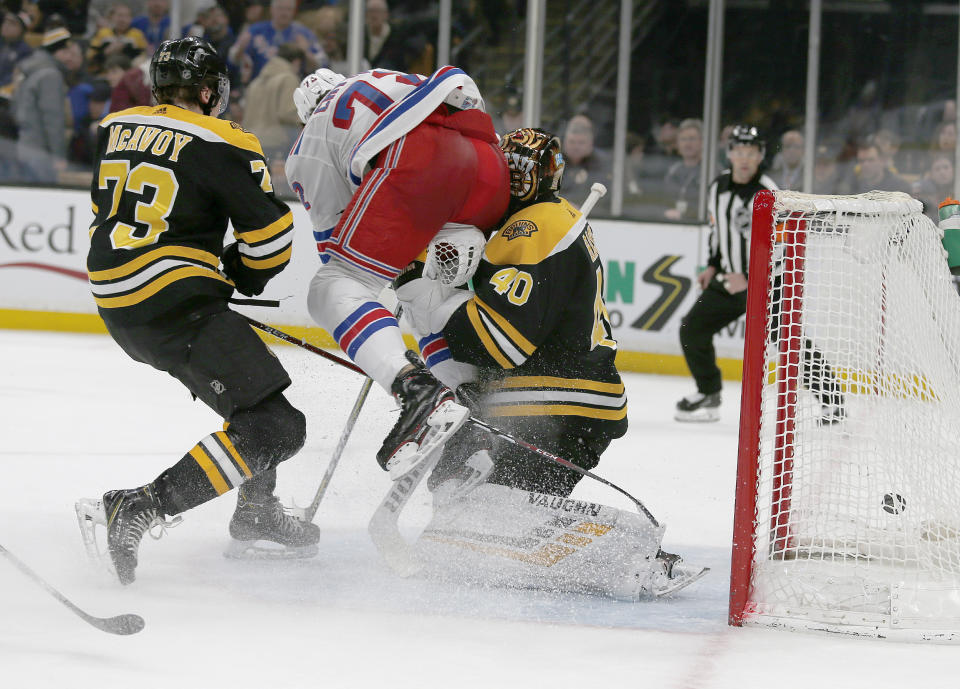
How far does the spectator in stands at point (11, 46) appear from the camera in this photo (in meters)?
7.94

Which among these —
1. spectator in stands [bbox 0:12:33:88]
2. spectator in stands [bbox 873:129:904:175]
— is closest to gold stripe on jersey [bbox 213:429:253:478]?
spectator in stands [bbox 873:129:904:175]

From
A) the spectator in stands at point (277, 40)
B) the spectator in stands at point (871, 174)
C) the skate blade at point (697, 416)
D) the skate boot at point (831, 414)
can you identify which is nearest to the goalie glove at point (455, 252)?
the skate boot at point (831, 414)

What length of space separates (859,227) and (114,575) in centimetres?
160

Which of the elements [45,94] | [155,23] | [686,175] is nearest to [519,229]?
[686,175]

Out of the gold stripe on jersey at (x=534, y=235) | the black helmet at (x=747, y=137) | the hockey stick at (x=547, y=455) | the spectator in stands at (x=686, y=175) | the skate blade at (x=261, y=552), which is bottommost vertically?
the skate blade at (x=261, y=552)

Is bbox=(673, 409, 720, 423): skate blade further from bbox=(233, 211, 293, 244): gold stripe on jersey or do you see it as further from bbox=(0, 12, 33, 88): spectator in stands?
bbox=(0, 12, 33, 88): spectator in stands

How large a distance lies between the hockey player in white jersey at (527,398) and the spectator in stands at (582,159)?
4967 mm

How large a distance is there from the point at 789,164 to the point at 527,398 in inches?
203

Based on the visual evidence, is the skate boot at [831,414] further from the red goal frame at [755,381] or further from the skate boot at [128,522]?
the skate boot at [128,522]

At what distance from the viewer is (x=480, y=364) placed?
269 cm

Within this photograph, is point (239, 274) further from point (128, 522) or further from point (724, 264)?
point (724, 264)

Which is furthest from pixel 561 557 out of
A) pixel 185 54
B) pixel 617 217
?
pixel 617 217

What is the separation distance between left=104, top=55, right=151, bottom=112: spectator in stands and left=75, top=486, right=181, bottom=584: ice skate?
18.1 feet

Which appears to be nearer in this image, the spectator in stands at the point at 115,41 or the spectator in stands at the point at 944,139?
the spectator in stands at the point at 944,139
